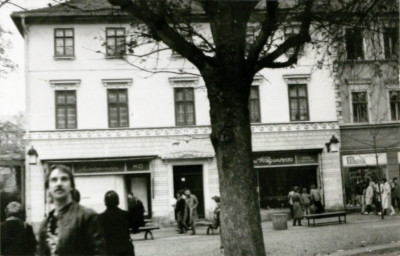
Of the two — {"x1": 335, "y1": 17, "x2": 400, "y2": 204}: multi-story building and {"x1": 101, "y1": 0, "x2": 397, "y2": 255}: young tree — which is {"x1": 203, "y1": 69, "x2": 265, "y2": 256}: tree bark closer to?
{"x1": 101, "y1": 0, "x2": 397, "y2": 255}: young tree

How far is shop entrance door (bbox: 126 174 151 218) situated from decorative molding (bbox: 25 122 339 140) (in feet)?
6.61

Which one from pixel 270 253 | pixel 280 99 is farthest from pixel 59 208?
pixel 280 99

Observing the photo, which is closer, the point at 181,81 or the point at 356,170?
the point at 181,81

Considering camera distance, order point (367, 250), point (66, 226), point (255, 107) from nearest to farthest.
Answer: point (66, 226) → point (367, 250) → point (255, 107)

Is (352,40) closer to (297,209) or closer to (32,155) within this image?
(297,209)

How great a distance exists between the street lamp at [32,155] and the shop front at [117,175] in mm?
572

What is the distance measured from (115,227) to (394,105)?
23.5 metres

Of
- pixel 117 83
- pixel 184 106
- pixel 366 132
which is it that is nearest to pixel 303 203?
pixel 366 132

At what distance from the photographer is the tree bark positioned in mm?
8859

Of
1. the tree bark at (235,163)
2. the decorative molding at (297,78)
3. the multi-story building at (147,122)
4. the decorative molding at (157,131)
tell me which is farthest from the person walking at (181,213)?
the tree bark at (235,163)

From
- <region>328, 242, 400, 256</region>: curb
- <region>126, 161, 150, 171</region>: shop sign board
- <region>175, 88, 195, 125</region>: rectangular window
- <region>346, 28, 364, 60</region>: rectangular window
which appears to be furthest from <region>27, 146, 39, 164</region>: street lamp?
<region>346, 28, 364, 60</region>: rectangular window

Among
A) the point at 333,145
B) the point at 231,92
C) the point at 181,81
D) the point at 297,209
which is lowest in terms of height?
the point at 297,209

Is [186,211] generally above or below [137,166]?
below

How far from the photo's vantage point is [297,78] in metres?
27.9
